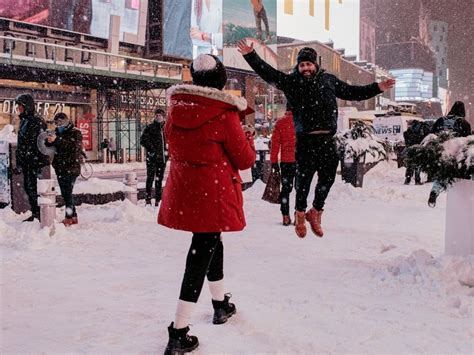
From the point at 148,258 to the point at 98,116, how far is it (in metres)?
28.9

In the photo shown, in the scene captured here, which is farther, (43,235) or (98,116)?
(98,116)

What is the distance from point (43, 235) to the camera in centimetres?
714

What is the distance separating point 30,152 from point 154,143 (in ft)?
8.81

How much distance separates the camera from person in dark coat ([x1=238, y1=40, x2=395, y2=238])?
529 cm

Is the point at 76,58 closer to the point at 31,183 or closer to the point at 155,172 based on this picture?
the point at 155,172

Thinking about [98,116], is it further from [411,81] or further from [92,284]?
[411,81]

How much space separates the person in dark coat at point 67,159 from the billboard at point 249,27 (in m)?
43.0

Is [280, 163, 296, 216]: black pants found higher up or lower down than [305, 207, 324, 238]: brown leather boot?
higher up

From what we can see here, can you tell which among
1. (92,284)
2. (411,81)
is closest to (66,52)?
(92,284)

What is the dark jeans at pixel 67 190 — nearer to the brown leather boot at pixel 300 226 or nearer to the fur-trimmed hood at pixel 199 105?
the brown leather boot at pixel 300 226

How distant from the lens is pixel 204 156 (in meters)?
3.27

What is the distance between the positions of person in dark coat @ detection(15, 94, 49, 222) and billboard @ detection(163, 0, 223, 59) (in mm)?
32269

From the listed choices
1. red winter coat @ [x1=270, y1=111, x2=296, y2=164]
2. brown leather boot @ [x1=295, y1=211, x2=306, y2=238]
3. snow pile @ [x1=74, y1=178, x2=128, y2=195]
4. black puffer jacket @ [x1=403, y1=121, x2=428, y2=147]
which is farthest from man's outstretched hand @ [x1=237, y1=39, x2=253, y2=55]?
black puffer jacket @ [x1=403, y1=121, x2=428, y2=147]

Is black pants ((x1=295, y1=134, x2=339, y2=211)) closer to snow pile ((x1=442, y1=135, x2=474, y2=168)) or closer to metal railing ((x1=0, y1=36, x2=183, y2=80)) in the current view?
snow pile ((x1=442, y1=135, x2=474, y2=168))
